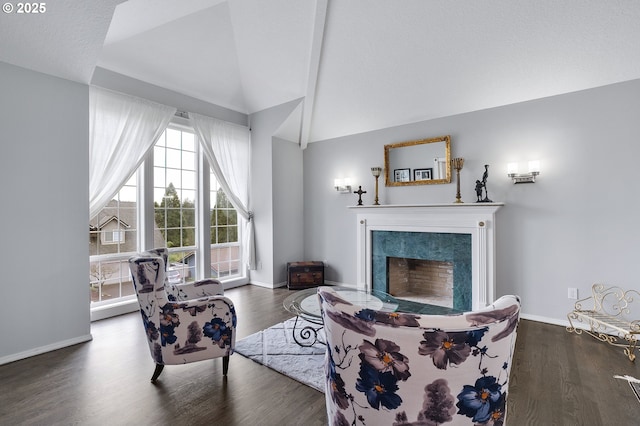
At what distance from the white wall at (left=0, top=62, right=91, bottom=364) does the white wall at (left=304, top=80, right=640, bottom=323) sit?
4.13 metres

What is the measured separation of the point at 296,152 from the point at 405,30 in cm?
271

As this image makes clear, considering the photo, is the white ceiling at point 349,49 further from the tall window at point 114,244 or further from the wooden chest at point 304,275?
the wooden chest at point 304,275

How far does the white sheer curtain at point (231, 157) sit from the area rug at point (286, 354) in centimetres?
225

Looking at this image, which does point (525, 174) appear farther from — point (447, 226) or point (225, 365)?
point (225, 365)

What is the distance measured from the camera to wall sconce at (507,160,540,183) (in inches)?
131

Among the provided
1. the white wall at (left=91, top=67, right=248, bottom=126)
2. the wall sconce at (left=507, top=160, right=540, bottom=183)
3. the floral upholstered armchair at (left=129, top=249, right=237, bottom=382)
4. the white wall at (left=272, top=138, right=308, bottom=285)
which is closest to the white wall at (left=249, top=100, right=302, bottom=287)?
the white wall at (left=272, top=138, right=308, bottom=285)

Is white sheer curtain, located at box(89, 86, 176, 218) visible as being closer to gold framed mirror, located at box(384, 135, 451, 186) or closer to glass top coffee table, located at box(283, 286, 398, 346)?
glass top coffee table, located at box(283, 286, 398, 346)

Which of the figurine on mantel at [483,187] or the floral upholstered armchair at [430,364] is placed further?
the figurine on mantel at [483,187]

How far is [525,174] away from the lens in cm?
340

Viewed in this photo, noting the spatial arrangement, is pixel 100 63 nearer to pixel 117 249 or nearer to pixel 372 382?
pixel 117 249

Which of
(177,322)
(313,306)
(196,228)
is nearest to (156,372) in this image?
(177,322)

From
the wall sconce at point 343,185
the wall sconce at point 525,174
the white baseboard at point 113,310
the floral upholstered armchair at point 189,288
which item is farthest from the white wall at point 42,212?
the wall sconce at point 525,174

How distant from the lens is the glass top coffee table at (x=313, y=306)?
2600mm

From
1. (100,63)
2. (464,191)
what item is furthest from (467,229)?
(100,63)
